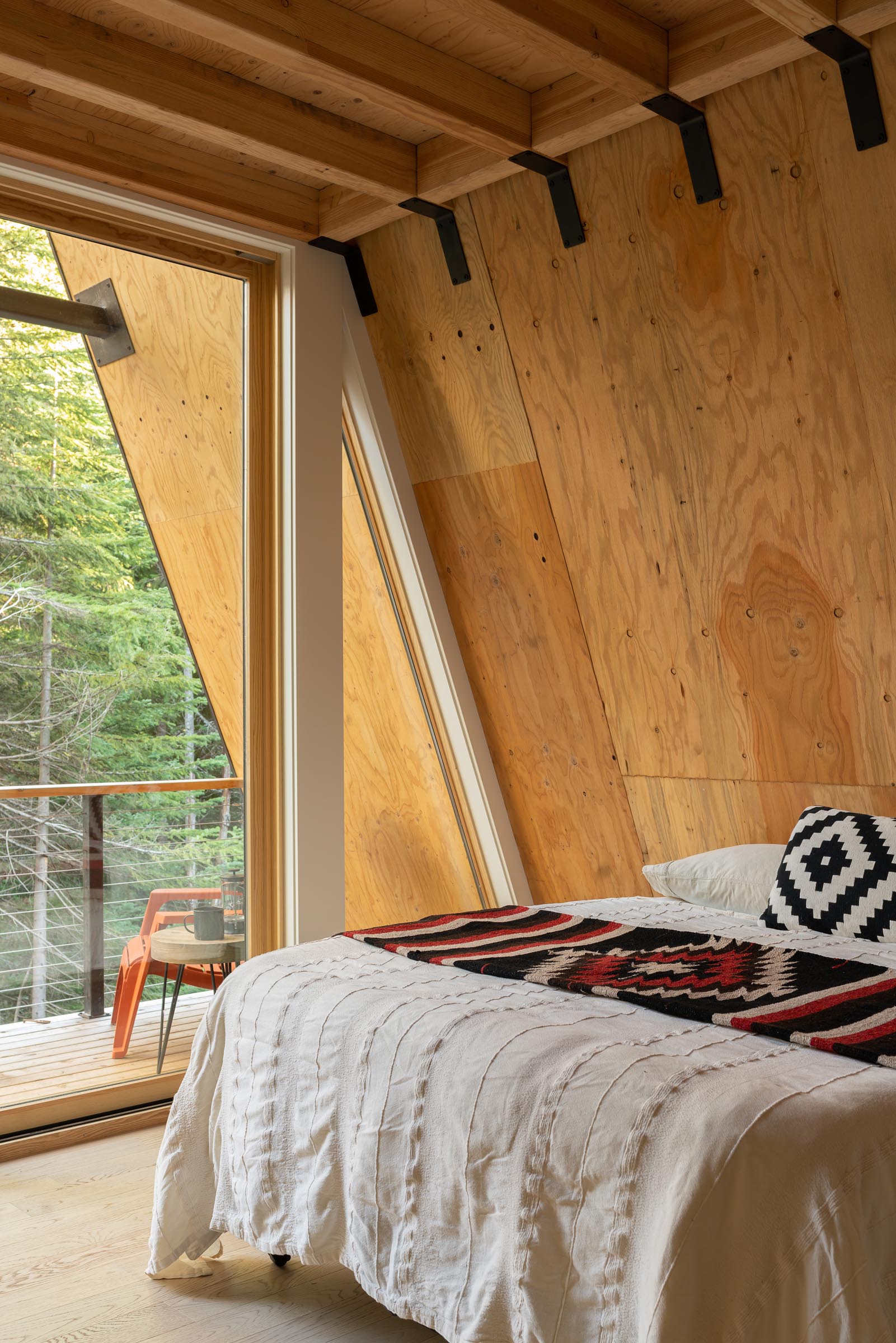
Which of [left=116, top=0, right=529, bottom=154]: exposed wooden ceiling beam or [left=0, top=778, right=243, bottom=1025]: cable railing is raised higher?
[left=116, top=0, right=529, bottom=154]: exposed wooden ceiling beam

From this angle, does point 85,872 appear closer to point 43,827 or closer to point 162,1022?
point 43,827

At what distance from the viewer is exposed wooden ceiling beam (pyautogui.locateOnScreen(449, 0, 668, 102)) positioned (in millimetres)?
2266

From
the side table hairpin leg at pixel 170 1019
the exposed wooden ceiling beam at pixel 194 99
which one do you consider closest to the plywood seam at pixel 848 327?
the exposed wooden ceiling beam at pixel 194 99

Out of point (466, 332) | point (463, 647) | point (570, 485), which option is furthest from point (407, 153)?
point (463, 647)

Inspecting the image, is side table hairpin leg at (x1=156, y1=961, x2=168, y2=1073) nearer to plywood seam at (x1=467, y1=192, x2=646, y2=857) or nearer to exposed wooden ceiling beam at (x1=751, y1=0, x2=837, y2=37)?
plywood seam at (x1=467, y1=192, x2=646, y2=857)

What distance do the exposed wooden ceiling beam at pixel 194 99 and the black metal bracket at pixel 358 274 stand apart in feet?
1.36

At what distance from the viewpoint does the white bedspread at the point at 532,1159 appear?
1265 millimetres

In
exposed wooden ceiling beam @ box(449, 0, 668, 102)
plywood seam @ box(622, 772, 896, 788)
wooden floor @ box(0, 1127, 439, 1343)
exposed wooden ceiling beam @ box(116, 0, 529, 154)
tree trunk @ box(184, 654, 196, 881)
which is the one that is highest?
exposed wooden ceiling beam @ box(116, 0, 529, 154)

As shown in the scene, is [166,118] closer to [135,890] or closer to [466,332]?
[466,332]

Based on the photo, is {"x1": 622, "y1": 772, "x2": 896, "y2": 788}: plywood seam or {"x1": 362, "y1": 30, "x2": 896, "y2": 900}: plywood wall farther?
{"x1": 622, "y1": 772, "x2": 896, "y2": 788}: plywood seam

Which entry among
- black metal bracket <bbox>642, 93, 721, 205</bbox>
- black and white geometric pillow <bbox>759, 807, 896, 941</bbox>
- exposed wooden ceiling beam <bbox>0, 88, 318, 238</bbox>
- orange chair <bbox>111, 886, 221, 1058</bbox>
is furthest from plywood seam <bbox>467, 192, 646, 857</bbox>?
orange chair <bbox>111, 886, 221, 1058</bbox>

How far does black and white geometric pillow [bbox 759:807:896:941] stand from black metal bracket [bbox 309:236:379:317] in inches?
78.9

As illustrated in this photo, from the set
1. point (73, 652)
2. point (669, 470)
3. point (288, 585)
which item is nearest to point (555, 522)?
point (669, 470)

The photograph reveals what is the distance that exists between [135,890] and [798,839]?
5.54 ft
